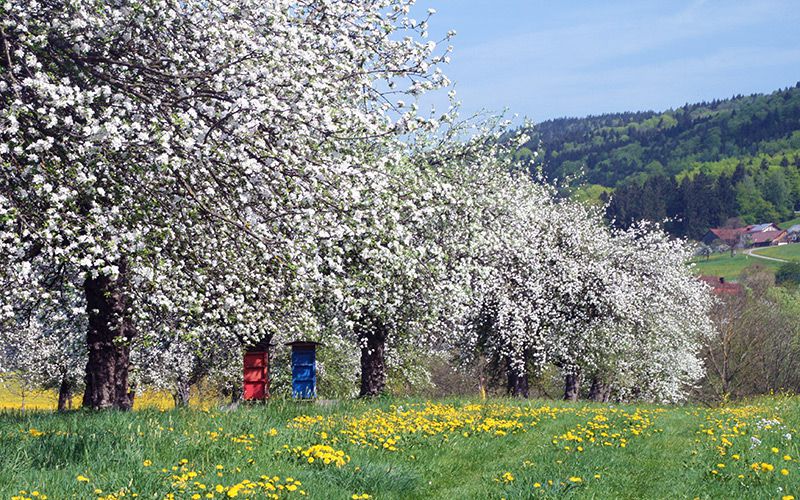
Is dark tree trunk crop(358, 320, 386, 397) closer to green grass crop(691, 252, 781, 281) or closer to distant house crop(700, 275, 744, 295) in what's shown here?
distant house crop(700, 275, 744, 295)

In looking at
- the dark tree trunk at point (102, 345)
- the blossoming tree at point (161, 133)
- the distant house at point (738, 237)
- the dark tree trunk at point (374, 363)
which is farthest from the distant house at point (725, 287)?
the distant house at point (738, 237)

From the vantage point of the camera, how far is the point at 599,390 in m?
46.1

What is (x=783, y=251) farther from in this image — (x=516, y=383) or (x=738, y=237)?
(x=516, y=383)

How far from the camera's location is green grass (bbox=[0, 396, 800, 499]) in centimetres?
795

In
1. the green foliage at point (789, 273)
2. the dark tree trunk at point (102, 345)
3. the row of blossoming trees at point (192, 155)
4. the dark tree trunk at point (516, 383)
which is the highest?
the green foliage at point (789, 273)

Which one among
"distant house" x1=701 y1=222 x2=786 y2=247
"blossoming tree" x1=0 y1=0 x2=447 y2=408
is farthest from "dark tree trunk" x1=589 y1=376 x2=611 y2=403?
"distant house" x1=701 y1=222 x2=786 y2=247

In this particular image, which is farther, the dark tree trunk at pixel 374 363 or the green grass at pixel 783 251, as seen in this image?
the green grass at pixel 783 251

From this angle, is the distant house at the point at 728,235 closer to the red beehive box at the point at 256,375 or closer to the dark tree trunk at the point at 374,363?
the dark tree trunk at the point at 374,363

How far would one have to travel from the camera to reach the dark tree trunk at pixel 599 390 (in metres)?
41.0

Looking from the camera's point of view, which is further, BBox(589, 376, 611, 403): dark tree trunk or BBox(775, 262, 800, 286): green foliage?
BBox(775, 262, 800, 286): green foliage

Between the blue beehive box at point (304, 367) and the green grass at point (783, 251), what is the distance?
177390mm

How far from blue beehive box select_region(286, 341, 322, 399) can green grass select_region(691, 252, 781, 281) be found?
490 feet

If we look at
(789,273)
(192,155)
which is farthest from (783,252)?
(192,155)

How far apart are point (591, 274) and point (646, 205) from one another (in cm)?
16267
